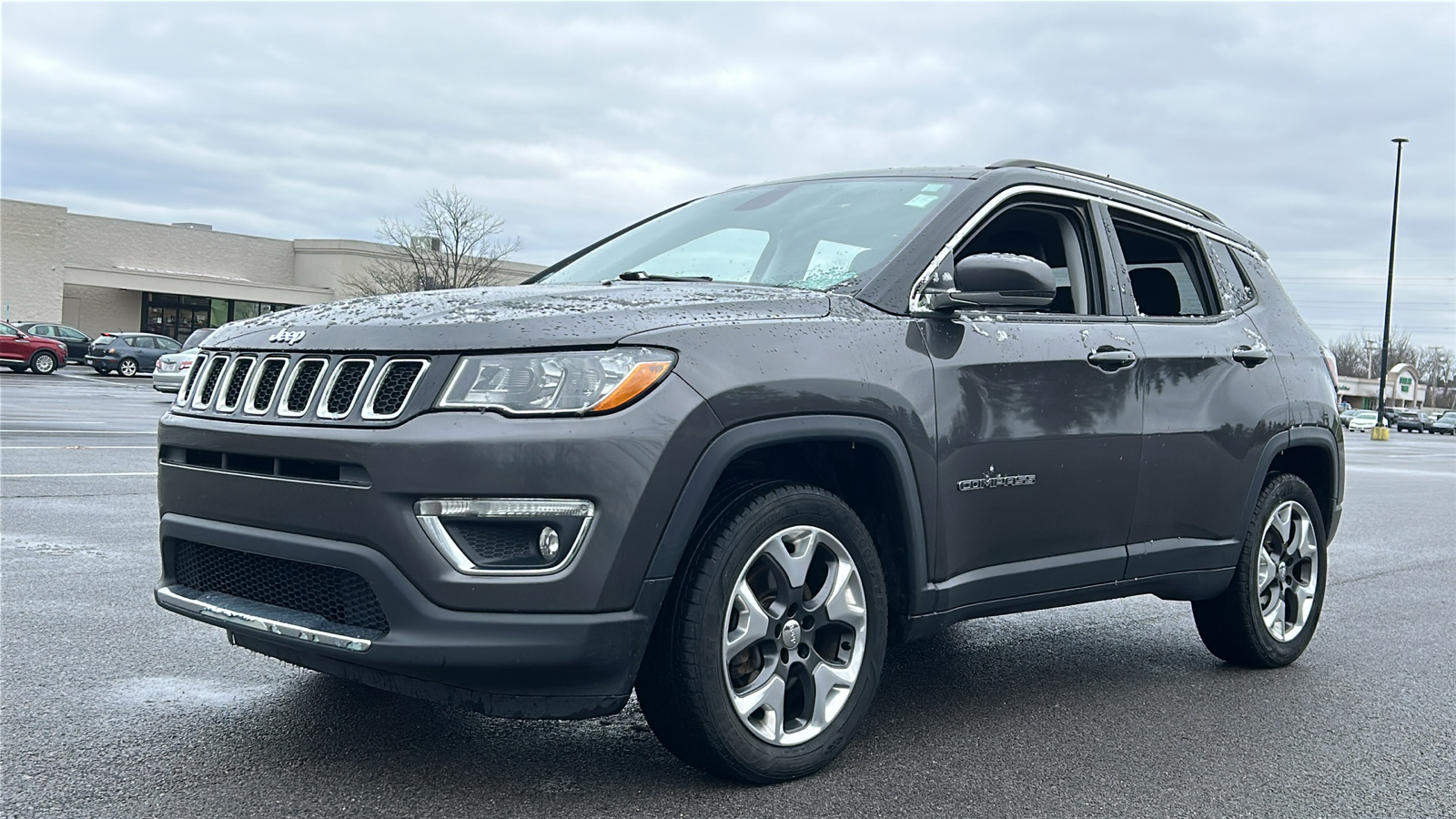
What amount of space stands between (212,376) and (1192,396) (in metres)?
3.45

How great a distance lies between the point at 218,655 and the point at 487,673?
2.15 meters

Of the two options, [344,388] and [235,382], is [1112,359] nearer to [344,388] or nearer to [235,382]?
[344,388]

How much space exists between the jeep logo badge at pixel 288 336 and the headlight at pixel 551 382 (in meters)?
0.57

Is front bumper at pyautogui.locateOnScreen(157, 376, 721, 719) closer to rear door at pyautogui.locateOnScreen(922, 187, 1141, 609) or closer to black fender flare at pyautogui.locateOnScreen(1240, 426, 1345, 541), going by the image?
rear door at pyautogui.locateOnScreen(922, 187, 1141, 609)

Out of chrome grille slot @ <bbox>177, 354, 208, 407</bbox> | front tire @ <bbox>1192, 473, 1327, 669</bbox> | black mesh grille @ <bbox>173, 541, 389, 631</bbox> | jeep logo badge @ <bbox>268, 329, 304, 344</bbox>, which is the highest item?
jeep logo badge @ <bbox>268, 329, 304, 344</bbox>

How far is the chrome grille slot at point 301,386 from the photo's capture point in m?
3.30

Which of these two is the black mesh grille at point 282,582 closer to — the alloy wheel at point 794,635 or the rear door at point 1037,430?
the alloy wheel at point 794,635

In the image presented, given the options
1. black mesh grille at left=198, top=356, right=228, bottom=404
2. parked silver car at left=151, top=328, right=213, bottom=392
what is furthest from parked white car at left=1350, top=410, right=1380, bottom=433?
black mesh grille at left=198, top=356, right=228, bottom=404

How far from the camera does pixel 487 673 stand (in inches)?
122

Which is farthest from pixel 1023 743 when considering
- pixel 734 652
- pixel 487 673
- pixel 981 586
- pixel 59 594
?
pixel 59 594

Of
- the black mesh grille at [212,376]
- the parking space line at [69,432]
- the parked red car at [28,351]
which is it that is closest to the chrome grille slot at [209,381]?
the black mesh grille at [212,376]

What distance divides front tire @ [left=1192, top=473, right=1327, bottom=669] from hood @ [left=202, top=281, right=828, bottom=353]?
2561mm

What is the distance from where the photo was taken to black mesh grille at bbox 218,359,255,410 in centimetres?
354

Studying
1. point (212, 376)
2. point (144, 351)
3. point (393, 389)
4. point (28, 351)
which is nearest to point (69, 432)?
point (212, 376)
